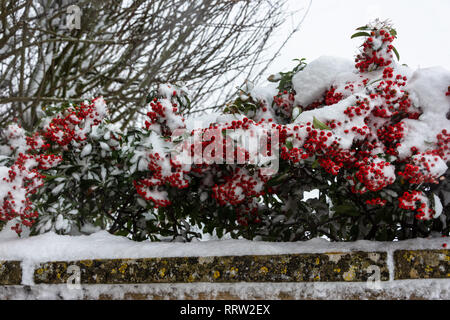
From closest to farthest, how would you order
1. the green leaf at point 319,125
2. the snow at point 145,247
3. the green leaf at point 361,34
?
the green leaf at point 319,125 < the snow at point 145,247 < the green leaf at point 361,34

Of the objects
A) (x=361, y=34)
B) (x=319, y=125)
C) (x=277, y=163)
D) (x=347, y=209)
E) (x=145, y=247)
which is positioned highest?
(x=361, y=34)

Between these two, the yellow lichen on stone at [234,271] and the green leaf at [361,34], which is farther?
the green leaf at [361,34]

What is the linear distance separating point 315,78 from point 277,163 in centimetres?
52

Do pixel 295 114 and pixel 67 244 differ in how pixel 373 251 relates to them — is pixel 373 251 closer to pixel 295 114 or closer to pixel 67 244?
pixel 295 114

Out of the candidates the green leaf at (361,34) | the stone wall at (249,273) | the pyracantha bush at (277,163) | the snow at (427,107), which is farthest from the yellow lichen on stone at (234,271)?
the green leaf at (361,34)

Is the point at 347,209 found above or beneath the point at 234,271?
above

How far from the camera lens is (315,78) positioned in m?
1.76

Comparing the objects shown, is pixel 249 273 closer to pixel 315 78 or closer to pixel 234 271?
pixel 234 271

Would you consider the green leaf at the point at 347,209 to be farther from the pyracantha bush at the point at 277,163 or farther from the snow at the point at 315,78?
the snow at the point at 315,78

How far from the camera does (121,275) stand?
1.64 metres

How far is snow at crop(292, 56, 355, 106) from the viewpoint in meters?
1.76

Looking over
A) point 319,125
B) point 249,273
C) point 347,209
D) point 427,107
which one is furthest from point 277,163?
point 427,107

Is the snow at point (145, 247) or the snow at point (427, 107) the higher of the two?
the snow at point (427, 107)

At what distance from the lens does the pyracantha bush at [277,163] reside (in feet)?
4.68
